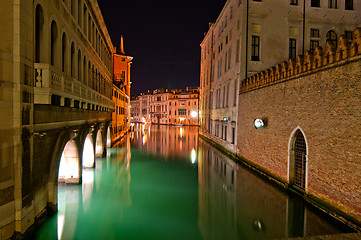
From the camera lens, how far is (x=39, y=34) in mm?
7801

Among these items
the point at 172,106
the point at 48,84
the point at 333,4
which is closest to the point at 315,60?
the point at 48,84

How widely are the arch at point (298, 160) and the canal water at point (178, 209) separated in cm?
84

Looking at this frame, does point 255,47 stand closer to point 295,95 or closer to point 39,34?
point 295,95

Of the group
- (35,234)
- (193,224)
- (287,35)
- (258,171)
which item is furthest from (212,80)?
(35,234)

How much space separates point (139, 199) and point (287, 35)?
795 inches

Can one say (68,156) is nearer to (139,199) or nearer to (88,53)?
(139,199)

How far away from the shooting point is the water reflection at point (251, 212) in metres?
8.34

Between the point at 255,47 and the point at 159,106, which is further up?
the point at 255,47

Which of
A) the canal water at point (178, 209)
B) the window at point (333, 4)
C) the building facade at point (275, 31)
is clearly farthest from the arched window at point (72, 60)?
the window at point (333, 4)

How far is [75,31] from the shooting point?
1141cm

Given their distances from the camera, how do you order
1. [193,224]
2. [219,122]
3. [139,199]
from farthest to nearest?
[219,122] → [139,199] → [193,224]

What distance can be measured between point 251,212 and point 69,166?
9780 mm

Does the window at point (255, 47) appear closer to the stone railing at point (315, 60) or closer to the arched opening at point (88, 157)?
the stone railing at point (315, 60)

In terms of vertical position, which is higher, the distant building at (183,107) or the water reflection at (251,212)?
the distant building at (183,107)
